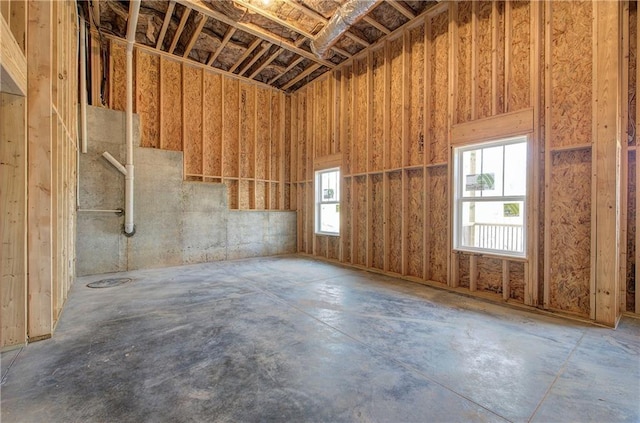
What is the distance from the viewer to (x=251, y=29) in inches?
201

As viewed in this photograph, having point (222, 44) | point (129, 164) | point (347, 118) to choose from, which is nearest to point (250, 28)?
point (222, 44)

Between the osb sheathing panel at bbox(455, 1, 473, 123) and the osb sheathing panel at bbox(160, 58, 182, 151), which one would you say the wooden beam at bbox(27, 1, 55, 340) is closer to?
the osb sheathing panel at bbox(160, 58, 182, 151)

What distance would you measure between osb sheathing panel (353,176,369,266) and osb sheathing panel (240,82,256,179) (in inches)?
116

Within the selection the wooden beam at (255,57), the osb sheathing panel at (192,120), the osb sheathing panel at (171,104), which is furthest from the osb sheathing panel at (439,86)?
the osb sheathing panel at (171,104)

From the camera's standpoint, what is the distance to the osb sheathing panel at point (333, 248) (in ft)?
21.4

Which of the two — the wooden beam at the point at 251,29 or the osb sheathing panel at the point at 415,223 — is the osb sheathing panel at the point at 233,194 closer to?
the wooden beam at the point at 251,29

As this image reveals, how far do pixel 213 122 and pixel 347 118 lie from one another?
3.26 metres

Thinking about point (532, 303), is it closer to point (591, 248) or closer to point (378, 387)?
point (591, 248)

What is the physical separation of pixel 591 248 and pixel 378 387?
3084 millimetres

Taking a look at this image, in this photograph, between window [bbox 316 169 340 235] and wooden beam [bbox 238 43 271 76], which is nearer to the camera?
wooden beam [bbox 238 43 271 76]

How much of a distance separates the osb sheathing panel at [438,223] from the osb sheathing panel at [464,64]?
35.9 inches

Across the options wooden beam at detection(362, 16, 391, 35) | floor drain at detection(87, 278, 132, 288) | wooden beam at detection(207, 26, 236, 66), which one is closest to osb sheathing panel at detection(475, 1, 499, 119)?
wooden beam at detection(362, 16, 391, 35)

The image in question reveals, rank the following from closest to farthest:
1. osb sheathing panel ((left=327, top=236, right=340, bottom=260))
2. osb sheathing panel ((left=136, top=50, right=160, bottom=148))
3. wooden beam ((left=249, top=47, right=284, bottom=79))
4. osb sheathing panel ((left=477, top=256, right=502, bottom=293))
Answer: osb sheathing panel ((left=477, top=256, right=502, bottom=293))
osb sheathing panel ((left=136, top=50, right=160, bottom=148))
wooden beam ((left=249, top=47, right=284, bottom=79))
osb sheathing panel ((left=327, top=236, right=340, bottom=260))

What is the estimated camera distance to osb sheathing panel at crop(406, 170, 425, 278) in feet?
15.8
